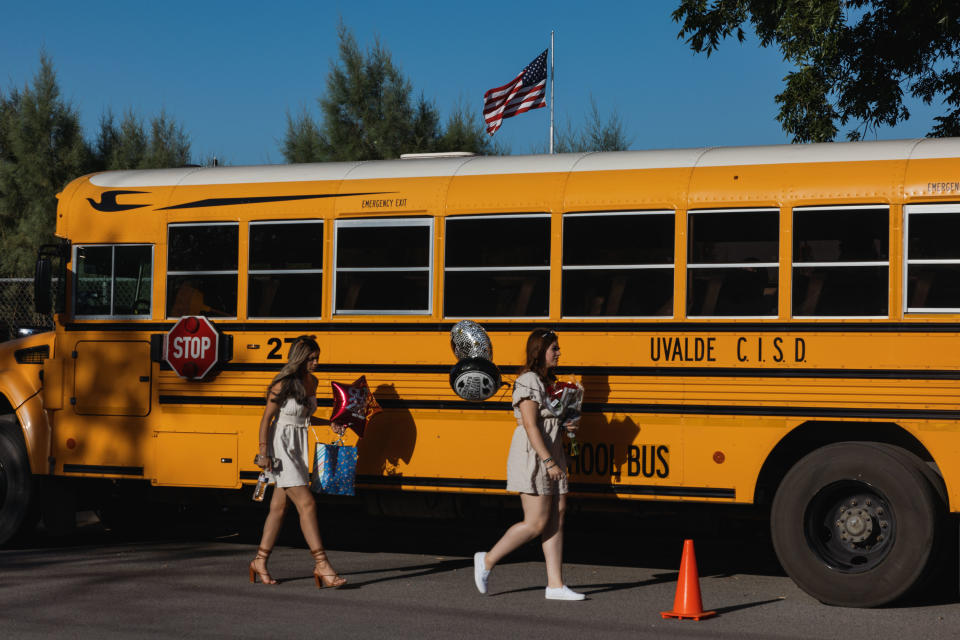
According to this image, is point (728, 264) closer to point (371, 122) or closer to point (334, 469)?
point (334, 469)

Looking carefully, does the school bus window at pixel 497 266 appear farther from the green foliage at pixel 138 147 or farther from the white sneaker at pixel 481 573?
the green foliage at pixel 138 147

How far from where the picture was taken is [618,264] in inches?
330

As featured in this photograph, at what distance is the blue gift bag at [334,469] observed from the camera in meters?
8.66

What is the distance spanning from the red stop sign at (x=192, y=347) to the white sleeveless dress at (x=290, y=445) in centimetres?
124

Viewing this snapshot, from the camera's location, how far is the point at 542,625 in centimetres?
726

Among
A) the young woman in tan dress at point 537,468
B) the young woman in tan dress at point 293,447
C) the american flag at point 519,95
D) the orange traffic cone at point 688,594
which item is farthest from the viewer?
the american flag at point 519,95

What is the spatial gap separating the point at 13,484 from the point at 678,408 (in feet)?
17.5

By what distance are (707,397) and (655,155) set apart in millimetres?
1685

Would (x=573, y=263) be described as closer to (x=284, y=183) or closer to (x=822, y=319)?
(x=822, y=319)

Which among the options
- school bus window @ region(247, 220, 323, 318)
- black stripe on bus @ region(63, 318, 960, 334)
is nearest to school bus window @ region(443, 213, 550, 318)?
black stripe on bus @ region(63, 318, 960, 334)

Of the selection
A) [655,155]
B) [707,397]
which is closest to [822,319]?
[707,397]

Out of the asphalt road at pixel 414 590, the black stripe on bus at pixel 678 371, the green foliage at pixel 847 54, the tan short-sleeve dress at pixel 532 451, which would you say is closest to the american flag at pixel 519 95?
the green foliage at pixel 847 54

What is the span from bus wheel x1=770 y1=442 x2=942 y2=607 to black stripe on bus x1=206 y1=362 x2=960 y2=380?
0.45 meters

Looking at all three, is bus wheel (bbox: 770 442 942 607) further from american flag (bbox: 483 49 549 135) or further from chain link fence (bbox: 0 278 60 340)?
american flag (bbox: 483 49 549 135)
